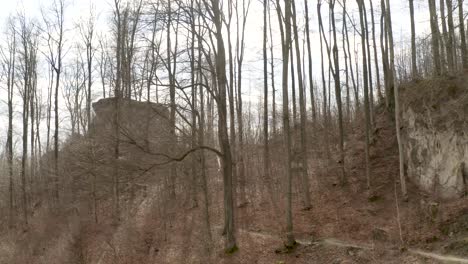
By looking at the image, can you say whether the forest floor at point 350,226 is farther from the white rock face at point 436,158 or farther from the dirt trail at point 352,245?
the white rock face at point 436,158

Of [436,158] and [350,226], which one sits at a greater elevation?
[436,158]

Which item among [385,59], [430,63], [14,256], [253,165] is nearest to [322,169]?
[253,165]

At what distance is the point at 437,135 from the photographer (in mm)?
15148

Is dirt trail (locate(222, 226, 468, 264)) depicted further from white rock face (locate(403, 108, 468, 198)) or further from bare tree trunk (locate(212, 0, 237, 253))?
white rock face (locate(403, 108, 468, 198))

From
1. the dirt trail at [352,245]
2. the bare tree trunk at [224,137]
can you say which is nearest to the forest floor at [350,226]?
the dirt trail at [352,245]

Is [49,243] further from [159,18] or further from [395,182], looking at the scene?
[395,182]

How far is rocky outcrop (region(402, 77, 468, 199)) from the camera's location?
13922 mm

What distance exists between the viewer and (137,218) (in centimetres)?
2045

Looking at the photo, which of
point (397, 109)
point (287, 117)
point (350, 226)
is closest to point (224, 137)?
point (287, 117)

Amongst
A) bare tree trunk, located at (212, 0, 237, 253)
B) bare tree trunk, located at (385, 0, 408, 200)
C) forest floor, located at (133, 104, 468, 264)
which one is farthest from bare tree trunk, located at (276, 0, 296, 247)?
bare tree trunk, located at (385, 0, 408, 200)

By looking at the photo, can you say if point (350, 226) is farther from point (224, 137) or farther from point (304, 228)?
point (224, 137)

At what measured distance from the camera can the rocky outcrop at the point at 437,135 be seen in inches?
548

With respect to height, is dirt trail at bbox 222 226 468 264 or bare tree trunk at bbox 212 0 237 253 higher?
bare tree trunk at bbox 212 0 237 253

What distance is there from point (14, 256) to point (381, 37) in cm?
2003
